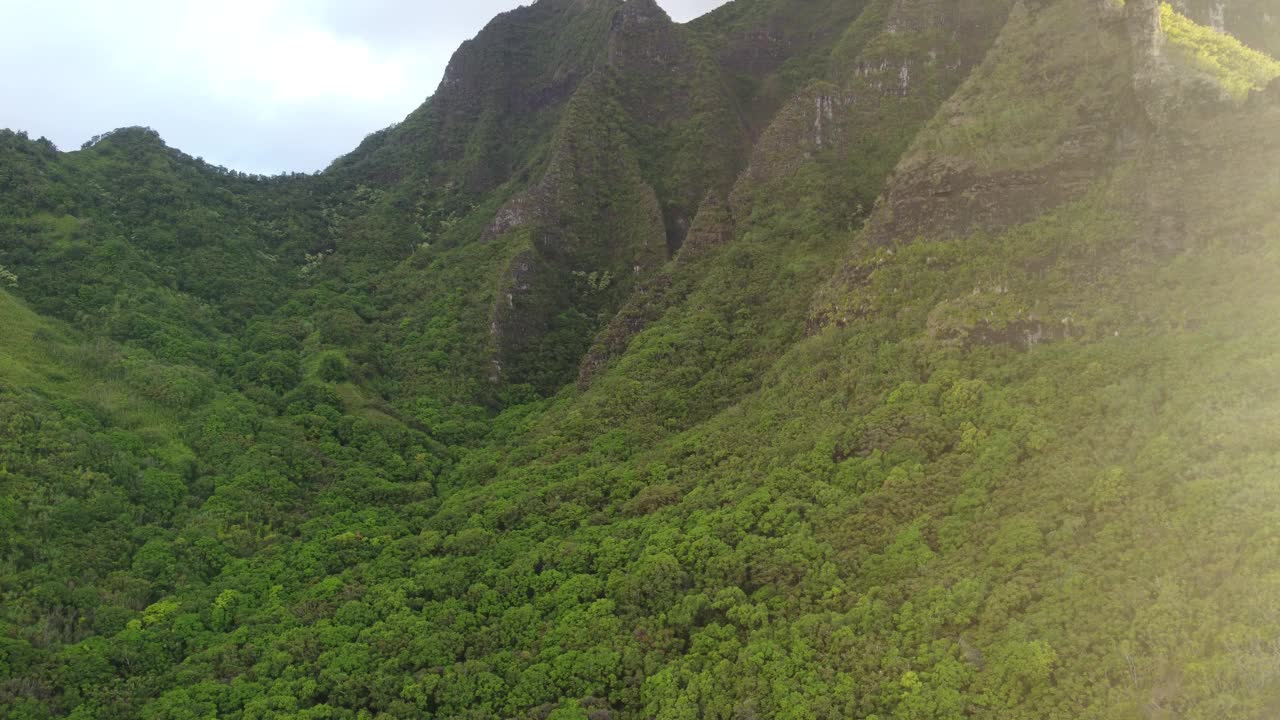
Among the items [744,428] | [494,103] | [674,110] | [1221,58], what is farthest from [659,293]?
[494,103]

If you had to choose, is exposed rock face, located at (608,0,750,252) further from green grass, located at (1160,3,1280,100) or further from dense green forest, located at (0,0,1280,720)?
green grass, located at (1160,3,1280,100)

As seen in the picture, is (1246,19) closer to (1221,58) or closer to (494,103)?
(1221,58)

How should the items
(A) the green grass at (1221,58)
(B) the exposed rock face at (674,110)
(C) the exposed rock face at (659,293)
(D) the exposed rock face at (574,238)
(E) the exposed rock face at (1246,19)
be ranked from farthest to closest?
(B) the exposed rock face at (674,110) < (D) the exposed rock face at (574,238) < (C) the exposed rock face at (659,293) < (E) the exposed rock face at (1246,19) < (A) the green grass at (1221,58)

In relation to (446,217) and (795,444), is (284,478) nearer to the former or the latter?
(795,444)

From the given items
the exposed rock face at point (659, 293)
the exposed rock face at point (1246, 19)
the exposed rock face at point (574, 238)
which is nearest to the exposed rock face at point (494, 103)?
the exposed rock face at point (574, 238)

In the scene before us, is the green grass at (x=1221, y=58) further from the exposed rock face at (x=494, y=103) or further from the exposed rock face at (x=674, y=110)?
the exposed rock face at (x=494, y=103)

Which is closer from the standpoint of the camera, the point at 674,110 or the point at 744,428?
the point at 744,428

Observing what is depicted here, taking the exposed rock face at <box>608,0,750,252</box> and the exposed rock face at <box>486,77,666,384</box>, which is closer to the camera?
the exposed rock face at <box>486,77,666,384</box>

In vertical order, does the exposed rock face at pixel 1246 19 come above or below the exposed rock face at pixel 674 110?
below

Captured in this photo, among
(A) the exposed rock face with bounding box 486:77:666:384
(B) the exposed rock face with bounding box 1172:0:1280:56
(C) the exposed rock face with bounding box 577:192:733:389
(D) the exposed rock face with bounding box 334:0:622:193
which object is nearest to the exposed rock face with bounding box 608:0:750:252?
(A) the exposed rock face with bounding box 486:77:666:384

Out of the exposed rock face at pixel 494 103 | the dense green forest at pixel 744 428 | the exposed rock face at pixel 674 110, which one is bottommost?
the dense green forest at pixel 744 428
